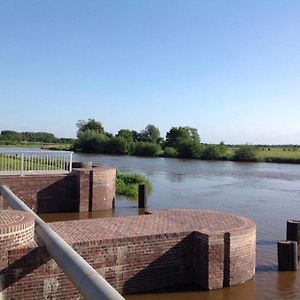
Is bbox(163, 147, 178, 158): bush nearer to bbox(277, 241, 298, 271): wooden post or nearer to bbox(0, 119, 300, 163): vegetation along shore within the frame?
bbox(0, 119, 300, 163): vegetation along shore

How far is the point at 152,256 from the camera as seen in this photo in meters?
8.52

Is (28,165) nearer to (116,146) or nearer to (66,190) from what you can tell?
(66,190)

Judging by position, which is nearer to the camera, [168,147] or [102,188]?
[102,188]

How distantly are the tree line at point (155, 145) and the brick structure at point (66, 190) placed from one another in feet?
185

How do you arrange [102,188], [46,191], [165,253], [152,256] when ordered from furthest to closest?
[102,188] → [46,191] → [165,253] → [152,256]

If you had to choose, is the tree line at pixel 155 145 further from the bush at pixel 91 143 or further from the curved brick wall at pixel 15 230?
the curved brick wall at pixel 15 230

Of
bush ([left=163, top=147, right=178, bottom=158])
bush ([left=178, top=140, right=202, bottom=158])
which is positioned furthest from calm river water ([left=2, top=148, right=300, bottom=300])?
bush ([left=163, top=147, right=178, bottom=158])

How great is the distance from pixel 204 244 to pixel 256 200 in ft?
50.7

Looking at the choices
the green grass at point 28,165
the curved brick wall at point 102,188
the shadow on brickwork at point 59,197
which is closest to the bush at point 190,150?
the curved brick wall at point 102,188

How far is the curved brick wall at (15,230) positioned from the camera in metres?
7.03

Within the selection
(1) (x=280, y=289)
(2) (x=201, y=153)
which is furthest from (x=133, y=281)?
(2) (x=201, y=153)

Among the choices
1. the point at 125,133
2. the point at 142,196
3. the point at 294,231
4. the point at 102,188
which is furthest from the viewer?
the point at 125,133

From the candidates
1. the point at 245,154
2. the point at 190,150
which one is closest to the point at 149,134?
the point at 190,150

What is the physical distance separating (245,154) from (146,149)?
24014 mm
